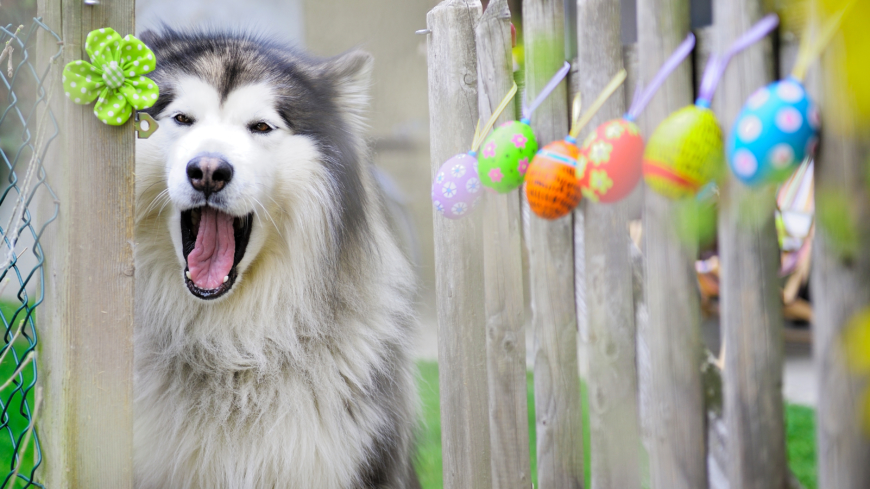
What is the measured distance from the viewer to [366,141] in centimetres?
243

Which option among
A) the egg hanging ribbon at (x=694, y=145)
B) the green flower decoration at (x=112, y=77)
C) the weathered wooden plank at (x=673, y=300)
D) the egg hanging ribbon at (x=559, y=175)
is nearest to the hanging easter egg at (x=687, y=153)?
the egg hanging ribbon at (x=694, y=145)

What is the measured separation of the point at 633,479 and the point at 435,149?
3.67 ft

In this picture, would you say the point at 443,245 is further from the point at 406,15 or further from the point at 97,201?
the point at 406,15

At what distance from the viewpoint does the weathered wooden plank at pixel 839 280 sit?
899mm

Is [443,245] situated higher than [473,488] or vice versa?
[443,245]

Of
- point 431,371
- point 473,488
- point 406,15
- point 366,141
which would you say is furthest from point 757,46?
point 406,15

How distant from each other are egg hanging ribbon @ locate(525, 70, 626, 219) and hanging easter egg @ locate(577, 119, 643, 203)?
11 cm

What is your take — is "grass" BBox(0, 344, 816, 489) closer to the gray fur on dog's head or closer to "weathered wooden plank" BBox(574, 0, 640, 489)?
the gray fur on dog's head

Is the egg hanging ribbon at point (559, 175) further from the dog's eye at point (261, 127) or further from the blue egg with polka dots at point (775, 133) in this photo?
the dog's eye at point (261, 127)

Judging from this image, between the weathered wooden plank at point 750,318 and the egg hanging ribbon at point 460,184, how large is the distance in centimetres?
68

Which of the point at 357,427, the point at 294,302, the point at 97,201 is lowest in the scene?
the point at 357,427

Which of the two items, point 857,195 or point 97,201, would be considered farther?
point 97,201

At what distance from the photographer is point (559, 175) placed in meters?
1.29

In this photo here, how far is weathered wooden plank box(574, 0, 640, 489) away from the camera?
4.42 feet
